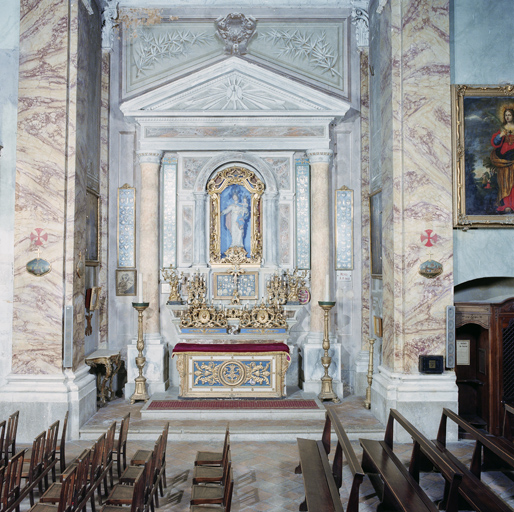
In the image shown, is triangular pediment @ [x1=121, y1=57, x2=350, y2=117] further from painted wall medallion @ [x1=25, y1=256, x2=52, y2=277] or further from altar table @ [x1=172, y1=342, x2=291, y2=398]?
altar table @ [x1=172, y1=342, x2=291, y2=398]

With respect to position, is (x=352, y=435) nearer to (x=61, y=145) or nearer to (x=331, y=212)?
(x=331, y=212)

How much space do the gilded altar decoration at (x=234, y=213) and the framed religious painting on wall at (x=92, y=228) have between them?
2032 millimetres

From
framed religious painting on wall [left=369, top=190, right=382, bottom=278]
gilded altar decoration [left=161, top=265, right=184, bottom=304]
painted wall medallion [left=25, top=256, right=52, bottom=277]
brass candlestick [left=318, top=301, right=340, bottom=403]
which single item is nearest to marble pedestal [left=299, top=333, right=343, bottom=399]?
brass candlestick [left=318, top=301, right=340, bottom=403]

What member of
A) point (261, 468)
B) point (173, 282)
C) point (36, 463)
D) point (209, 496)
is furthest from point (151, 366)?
point (209, 496)

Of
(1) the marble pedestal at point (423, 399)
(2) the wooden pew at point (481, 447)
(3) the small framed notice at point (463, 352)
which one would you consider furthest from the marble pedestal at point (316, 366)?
(2) the wooden pew at point (481, 447)

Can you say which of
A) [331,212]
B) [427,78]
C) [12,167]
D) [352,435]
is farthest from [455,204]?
[12,167]

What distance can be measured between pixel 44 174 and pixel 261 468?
4.96m

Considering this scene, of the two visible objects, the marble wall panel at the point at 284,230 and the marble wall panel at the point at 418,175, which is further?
the marble wall panel at the point at 284,230

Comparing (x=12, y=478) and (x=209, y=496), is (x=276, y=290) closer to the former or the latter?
(x=209, y=496)

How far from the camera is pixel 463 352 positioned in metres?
8.27

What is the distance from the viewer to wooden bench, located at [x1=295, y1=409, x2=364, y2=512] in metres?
4.08

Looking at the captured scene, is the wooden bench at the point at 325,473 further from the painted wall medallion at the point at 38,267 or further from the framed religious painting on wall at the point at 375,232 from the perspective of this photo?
the painted wall medallion at the point at 38,267

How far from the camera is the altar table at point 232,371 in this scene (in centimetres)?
846

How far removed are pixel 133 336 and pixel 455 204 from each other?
19.7 feet
